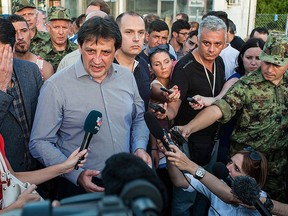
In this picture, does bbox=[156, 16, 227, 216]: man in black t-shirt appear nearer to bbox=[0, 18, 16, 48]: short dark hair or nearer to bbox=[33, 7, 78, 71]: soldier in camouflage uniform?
bbox=[0, 18, 16, 48]: short dark hair

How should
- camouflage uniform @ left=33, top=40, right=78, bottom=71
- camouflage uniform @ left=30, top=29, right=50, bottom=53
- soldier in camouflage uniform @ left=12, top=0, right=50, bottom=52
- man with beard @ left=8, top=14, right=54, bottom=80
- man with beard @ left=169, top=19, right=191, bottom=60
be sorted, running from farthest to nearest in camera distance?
1. man with beard @ left=169, top=19, right=191, bottom=60
2. soldier in camouflage uniform @ left=12, top=0, right=50, bottom=52
3. camouflage uniform @ left=30, top=29, right=50, bottom=53
4. camouflage uniform @ left=33, top=40, right=78, bottom=71
5. man with beard @ left=8, top=14, right=54, bottom=80

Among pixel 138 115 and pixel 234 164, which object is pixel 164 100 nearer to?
pixel 138 115

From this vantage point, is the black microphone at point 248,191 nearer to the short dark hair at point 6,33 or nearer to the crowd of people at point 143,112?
the crowd of people at point 143,112

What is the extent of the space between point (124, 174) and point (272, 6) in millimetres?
20706

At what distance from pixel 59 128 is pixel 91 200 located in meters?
1.68

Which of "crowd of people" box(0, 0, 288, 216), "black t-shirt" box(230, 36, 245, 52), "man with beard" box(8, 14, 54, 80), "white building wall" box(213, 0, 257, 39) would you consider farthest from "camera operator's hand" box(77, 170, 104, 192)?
"white building wall" box(213, 0, 257, 39)

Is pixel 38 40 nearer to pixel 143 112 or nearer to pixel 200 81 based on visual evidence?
pixel 200 81

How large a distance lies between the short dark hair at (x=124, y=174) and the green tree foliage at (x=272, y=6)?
20.3m

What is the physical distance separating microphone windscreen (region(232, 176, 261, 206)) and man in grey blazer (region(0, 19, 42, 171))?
1.46 meters

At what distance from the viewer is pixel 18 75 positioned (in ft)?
8.94

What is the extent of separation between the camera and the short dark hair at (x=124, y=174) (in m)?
1.02

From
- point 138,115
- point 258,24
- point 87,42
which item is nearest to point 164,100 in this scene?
point 138,115

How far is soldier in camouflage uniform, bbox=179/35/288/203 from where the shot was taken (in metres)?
3.21

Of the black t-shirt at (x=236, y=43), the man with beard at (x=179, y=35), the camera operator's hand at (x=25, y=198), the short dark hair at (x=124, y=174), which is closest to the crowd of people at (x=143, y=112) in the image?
the camera operator's hand at (x=25, y=198)
